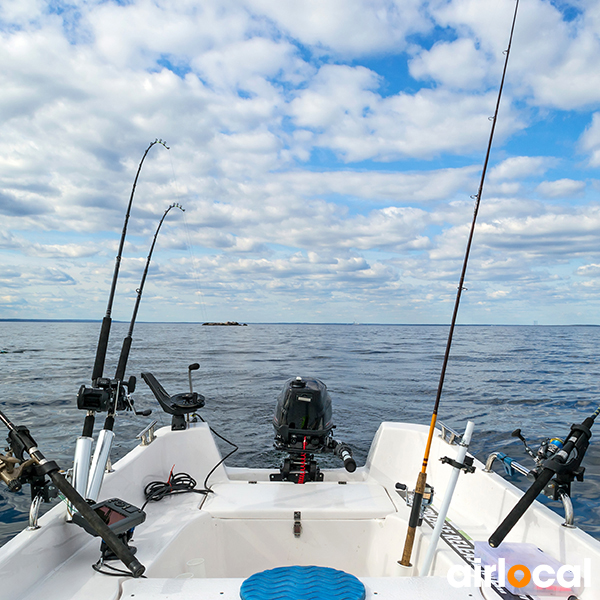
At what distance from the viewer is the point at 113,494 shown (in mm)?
2846

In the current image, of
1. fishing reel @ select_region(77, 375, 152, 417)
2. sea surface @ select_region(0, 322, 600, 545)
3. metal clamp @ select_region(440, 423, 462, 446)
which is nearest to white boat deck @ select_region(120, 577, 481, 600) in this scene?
fishing reel @ select_region(77, 375, 152, 417)

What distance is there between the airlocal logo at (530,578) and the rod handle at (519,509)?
0.63 feet

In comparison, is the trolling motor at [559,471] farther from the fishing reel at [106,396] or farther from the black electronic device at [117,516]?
the fishing reel at [106,396]

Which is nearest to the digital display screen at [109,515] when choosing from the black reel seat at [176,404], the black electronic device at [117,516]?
the black electronic device at [117,516]

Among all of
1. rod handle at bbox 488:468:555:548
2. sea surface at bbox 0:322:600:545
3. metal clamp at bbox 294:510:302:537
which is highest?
rod handle at bbox 488:468:555:548

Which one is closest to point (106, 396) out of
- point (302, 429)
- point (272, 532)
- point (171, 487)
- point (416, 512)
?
point (171, 487)

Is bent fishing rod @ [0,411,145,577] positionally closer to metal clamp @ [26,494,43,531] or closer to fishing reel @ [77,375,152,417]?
metal clamp @ [26,494,43,531]

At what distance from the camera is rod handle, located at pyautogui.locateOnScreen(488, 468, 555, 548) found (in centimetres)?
190

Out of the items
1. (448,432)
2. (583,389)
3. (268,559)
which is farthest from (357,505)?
(583,389)

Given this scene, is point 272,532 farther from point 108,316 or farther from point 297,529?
point 108,316

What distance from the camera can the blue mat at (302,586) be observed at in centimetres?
176

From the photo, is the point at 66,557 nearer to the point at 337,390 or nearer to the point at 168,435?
the point at 168,435

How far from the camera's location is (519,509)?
1949mm

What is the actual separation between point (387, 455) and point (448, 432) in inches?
24.8
